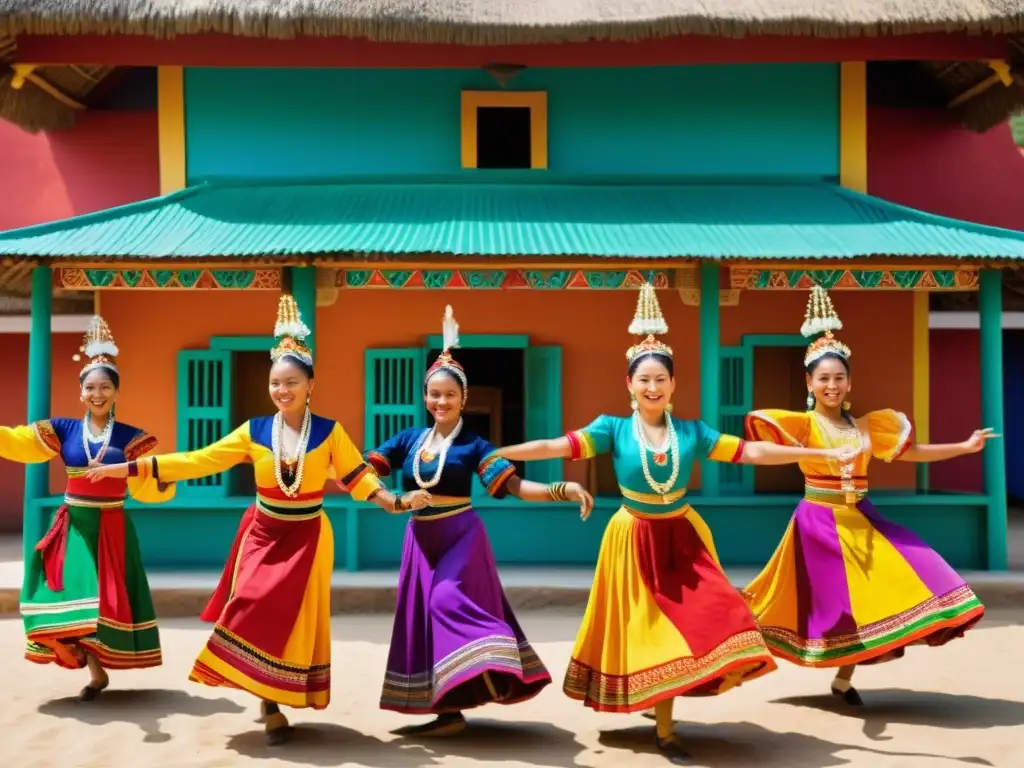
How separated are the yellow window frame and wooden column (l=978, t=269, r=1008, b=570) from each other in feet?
12.6

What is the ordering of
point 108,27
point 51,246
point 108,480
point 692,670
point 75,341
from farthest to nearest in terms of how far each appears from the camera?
point 75,341, point 108,27, point 51,246, point 108,480, point 692,670

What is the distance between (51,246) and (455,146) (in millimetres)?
3521

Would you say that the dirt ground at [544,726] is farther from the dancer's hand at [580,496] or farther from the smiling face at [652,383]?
the smiling face at [652,383]

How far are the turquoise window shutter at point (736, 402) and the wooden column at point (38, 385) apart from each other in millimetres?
5434

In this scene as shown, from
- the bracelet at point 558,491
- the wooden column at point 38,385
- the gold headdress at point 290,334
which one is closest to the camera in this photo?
the bracelet at point 558,491

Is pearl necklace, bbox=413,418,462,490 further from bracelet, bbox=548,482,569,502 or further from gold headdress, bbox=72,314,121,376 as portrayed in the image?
gold headdress, bbox=72,314,121,376

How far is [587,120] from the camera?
10.0 metres

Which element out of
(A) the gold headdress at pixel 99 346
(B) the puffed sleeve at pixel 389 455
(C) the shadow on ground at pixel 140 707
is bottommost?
(C) the shadow on ground at pixel 140 707

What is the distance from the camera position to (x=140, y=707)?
5.38 metres

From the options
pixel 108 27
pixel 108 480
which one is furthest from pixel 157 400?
pixel 108 480

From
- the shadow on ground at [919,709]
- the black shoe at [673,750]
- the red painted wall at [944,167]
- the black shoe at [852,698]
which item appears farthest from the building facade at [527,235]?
the black shoe at [673,750]

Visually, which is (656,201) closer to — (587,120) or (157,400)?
(587,120)

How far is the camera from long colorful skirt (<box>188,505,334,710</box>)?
15.0ft

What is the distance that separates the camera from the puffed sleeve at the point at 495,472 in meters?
4.88
